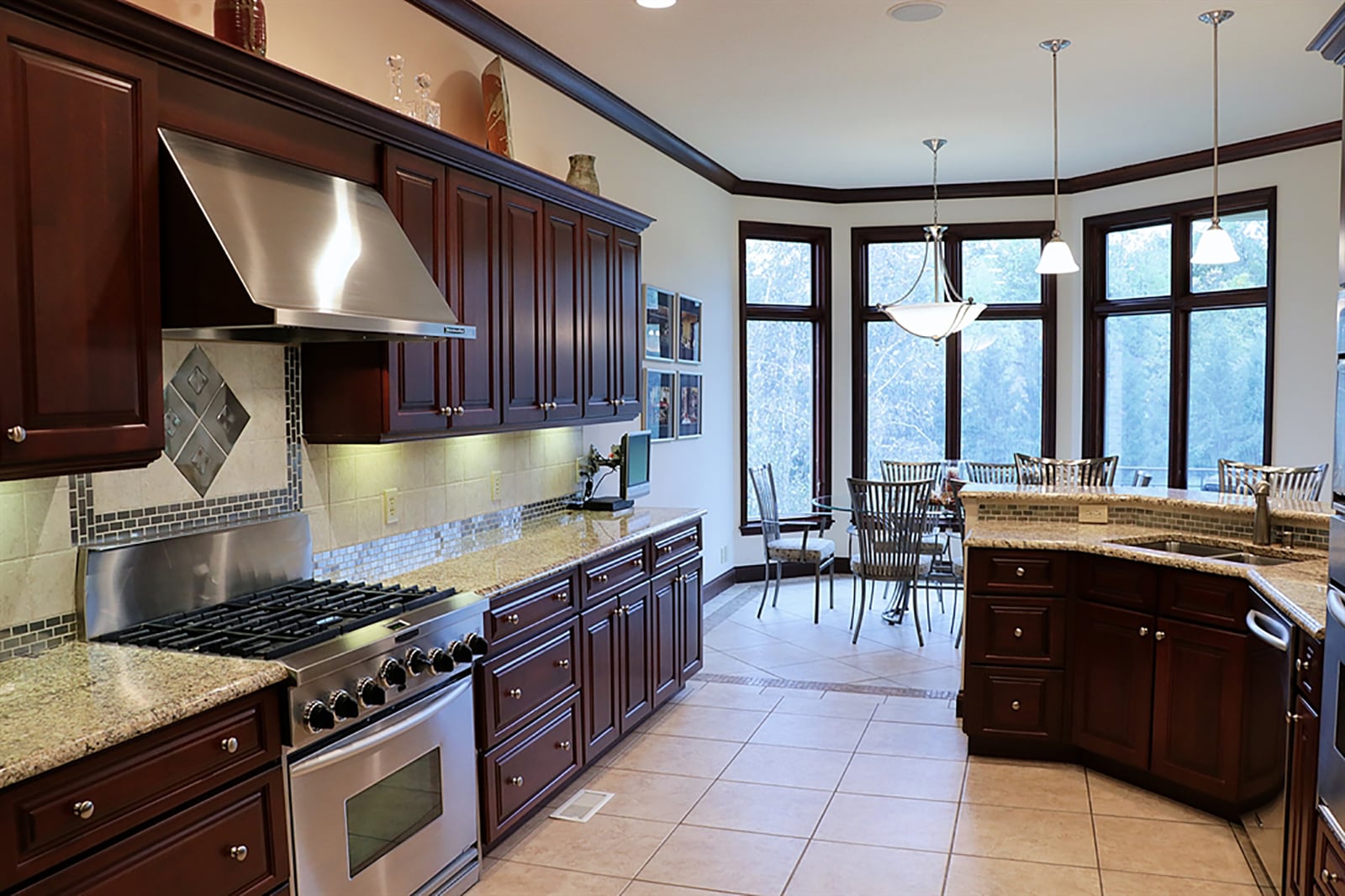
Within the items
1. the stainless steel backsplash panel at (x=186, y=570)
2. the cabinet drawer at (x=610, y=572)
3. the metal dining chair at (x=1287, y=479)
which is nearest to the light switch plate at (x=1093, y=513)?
the metal dining chair at (x=1287, y=479)

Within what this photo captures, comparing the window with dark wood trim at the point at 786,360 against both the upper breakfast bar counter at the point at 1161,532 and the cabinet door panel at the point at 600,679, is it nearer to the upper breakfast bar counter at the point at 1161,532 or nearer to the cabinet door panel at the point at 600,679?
the upper breakfast bar counter at the point at 1161,532

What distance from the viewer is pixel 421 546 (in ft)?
12.0

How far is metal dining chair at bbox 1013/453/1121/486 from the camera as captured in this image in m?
5.83

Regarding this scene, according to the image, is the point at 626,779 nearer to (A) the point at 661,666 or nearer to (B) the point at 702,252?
(A) the point at 661,666

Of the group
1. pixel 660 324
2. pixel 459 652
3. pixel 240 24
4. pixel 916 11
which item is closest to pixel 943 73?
pixel 916 11

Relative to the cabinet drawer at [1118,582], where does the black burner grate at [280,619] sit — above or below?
above

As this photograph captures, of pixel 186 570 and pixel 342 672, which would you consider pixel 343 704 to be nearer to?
pixel 342 672

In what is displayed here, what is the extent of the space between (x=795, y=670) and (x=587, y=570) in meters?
2.06

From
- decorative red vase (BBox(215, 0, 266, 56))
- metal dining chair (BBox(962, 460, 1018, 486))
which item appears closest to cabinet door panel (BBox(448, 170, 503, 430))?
decorative red vase (BBox(215, 0, 266, 56))

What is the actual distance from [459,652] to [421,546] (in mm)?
895

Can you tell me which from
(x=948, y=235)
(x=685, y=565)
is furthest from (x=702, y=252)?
(x=685, y=565)

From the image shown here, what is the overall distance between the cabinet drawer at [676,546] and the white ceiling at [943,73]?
7.37 feet

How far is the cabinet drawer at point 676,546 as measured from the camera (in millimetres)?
4445

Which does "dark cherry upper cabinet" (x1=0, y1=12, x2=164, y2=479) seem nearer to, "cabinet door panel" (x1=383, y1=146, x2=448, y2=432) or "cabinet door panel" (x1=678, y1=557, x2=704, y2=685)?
"cabinet door panel" (x1=383, y1=146, x2=448, y2=432)
